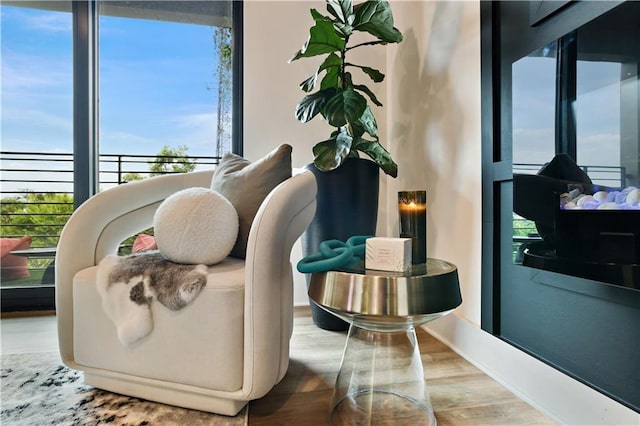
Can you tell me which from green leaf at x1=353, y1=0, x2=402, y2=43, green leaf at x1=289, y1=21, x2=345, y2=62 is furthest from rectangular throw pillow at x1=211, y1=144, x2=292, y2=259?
green leaf at x1=353, y1=0, x2=402, y2=43

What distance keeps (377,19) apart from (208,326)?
144 cm

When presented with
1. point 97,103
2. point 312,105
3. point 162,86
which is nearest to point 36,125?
point 97,103

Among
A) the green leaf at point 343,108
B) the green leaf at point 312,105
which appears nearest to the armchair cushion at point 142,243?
the green leaf at point 312,105

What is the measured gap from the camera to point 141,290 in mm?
976

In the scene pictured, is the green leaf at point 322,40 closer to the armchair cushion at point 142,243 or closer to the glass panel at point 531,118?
the glass panel at point 531,118

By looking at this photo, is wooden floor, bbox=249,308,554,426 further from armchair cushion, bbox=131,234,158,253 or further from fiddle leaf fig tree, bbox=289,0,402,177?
armchair cushion, bbox=131,234,158,253

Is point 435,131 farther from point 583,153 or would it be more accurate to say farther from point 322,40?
point 583,153

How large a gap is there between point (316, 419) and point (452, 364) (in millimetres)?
637

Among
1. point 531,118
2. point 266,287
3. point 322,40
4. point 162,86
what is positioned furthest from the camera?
point 162,86

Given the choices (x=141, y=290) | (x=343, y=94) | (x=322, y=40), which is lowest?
(x=141, y=290)

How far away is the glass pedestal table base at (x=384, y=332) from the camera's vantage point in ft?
2.72

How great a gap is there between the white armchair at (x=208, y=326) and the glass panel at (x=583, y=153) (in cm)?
70

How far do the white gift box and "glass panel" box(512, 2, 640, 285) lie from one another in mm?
437

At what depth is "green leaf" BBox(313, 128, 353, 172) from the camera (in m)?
1.49
